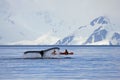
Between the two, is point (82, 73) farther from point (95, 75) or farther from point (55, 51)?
point (55, 51)

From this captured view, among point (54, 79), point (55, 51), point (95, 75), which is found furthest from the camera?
point (55, 51)

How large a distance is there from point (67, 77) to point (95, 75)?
5220mm

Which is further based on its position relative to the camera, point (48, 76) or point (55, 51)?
point (55, 51)

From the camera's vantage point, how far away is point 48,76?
287 ft

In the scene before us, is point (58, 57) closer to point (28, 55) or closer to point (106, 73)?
point (28, 55)

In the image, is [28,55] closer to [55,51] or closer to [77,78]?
[55,51]

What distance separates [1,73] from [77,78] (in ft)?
48.5

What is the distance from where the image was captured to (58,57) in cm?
14462

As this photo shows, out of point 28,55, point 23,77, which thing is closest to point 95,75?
point 23,77

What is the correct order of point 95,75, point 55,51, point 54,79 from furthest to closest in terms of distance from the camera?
point 55,51 → point 95,75 → point 54,79

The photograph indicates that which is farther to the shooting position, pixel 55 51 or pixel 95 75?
pixel 55 51

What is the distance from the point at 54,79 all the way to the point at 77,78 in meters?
3.21

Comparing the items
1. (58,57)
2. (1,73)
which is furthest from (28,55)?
(1,73)

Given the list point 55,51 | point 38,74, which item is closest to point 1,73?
point 38,74
